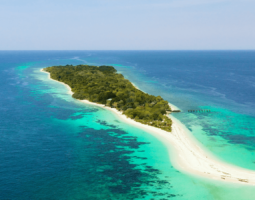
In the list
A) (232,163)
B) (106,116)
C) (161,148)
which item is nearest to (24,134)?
(106,116)

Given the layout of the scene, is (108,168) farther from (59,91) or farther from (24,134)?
(59,91)

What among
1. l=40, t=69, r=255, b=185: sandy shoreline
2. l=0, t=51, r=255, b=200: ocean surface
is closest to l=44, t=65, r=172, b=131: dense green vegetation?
l=40, t=69, r=255, b=185: sandy shoreline

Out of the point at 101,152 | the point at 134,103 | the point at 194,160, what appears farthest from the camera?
A: the point at 134,103

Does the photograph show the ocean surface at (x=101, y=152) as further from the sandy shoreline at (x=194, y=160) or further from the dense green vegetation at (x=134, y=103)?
the dense green vegetation at (x=134, y=103)

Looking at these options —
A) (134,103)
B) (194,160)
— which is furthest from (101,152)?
(134,103)

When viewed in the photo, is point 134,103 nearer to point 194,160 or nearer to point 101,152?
point 101,152

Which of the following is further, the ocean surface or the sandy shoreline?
the sandy shoreline

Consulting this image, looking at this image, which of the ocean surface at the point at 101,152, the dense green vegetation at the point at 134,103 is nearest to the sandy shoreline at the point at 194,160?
the ocean surface at the point at 101,152

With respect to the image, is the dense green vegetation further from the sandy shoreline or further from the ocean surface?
the ocean surface
